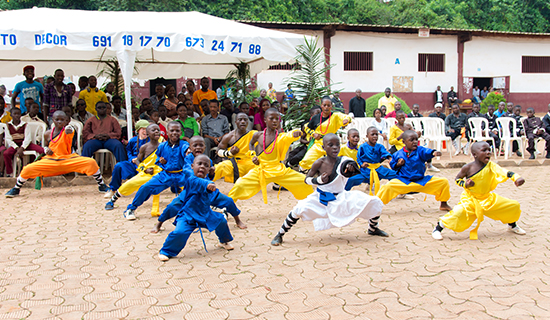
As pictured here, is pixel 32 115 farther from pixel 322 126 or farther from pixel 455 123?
pixel 455 123

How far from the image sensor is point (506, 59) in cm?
2334

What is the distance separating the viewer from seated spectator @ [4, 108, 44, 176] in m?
8.35

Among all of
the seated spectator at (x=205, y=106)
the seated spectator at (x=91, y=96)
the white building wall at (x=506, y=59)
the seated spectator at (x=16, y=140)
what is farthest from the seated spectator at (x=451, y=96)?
the seated spectator at (x=16, y=140)

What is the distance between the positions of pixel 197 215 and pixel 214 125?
5036 millimetres

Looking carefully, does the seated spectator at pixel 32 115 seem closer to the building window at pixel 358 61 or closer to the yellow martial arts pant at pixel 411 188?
the yellow martial arts pant at pixel 411 188

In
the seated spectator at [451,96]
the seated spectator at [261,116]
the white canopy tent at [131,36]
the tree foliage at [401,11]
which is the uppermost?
the tree foliage at [401,11]

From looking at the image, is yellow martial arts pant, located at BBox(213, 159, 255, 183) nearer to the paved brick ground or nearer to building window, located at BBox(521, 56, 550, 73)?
the paved brick ground

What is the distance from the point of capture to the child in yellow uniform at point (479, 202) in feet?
15.4

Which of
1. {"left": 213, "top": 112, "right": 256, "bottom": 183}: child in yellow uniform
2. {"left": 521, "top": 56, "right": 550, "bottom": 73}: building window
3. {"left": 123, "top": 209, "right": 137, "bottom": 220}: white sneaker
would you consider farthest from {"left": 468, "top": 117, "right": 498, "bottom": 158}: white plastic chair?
{"left": 521, "top": 56, "right": 550, "bottom": 73}: building window

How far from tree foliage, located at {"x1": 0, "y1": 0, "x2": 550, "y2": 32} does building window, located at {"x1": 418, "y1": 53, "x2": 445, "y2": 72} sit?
26.2 ft

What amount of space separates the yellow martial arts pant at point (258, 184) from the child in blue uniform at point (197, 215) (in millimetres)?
1290

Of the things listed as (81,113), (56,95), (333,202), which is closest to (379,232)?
(333,202)

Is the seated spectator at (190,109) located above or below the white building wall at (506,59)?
below

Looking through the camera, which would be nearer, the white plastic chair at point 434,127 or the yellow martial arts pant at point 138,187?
the yellow martial arts pant at point 138,187
